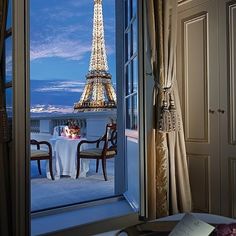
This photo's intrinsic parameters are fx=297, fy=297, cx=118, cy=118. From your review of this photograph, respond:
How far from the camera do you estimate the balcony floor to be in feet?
10.6

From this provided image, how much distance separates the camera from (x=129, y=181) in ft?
9.93

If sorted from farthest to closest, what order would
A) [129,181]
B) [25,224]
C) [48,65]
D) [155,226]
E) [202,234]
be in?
[48,65] → [129,181] → [25,224] → [155,226] → [202,234]

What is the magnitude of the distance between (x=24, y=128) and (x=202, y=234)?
1434 millimetres

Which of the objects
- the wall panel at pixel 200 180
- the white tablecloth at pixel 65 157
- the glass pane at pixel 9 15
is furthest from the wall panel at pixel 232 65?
the white tablecloth at pixel 65 157

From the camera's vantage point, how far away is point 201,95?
253 cm

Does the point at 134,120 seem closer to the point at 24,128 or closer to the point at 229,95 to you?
the point at 229,95

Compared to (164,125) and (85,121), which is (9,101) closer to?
(164,125)

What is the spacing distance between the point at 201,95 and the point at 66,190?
2.14m

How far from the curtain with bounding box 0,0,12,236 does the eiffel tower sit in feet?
18.3

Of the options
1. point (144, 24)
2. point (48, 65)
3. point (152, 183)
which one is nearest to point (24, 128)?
point (152, 183)

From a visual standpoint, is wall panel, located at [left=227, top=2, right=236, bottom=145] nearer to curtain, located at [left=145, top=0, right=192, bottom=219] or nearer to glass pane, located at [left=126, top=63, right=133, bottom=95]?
curtain, located at [left=145, top=0, right=192, bottom=219]

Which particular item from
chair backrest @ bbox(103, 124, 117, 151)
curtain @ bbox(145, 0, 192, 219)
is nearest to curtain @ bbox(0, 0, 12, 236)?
curtain @ bbox(145, 0, 192, 219)

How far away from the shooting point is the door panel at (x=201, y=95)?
2.42 m

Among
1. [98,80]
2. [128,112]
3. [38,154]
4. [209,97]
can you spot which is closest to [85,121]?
[98,80]
